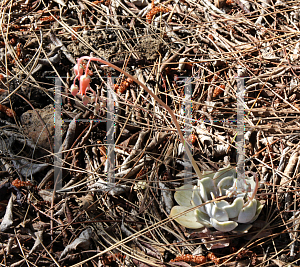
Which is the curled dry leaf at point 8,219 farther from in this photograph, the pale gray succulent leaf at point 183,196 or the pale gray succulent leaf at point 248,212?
the pale gray succulent leaf at point 248,212

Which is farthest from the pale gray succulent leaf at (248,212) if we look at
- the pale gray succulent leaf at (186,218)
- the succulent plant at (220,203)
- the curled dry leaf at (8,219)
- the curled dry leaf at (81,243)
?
the curled dry leaf at (8,219)

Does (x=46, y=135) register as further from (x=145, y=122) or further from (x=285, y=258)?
(x=285, y=258)

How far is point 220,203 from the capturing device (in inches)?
68.5

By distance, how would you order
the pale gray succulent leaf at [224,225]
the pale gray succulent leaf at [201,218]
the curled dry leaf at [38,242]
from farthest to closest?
1. the curled dry leaf at [38,242]
2. the pale gray succulent leaf at [201,218]
3. the pale gray succulent leaf at [224,225]

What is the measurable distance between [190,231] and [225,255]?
26cm

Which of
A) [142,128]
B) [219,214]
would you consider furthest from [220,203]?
[142,128]

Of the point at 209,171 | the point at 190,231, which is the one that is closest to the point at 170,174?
the point at 209,171

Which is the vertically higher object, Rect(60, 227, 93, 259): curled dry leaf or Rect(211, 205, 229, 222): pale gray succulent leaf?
Rect(211, 205, 229, 222): pale gray succulent leaf

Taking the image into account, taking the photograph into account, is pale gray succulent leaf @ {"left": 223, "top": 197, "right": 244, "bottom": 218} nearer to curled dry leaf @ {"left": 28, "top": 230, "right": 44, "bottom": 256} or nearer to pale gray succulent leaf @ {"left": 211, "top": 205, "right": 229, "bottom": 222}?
pale gray succulent leaf @ {"left": 211, "top": 205, "right": 229, "bottom": 222}

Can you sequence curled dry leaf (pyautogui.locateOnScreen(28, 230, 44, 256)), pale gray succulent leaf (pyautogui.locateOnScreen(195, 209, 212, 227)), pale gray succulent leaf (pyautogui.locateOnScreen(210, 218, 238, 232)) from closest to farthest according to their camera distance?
pale gray succulent leaf (pyautogui.locateOnScreen(210, 218, 238, 232)) < pale gray succulent leaf (pyautogui.locateOnScreen(195, 209, 212, 227)) < curled dry leaf (pyautogui.locateOnScreen(28, 230, 44, 256))

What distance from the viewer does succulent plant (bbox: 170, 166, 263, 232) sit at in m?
1.68

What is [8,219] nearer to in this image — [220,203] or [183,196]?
[183,196]

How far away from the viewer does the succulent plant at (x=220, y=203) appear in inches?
66.2

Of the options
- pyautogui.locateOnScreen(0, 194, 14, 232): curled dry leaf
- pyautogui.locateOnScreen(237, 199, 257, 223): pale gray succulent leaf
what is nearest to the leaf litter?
pyautogui.locateOnScreen(0, 194, 14, 232): curled dry leaf
